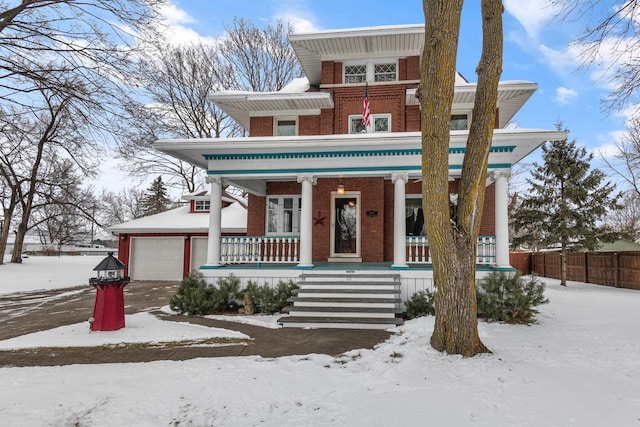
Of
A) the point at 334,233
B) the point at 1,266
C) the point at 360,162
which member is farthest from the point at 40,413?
the point at 1,266

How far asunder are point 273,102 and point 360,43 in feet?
11.2

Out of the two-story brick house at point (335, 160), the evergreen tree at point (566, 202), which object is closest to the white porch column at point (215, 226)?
the two-story brick house at point (335, 160)

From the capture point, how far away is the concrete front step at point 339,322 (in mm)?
7117

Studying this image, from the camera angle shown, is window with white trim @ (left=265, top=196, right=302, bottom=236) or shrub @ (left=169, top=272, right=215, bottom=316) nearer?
shrub @ (left=169, top=272, right=215, bottom=316)

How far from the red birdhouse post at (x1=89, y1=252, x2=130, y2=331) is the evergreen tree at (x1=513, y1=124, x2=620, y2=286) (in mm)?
15375

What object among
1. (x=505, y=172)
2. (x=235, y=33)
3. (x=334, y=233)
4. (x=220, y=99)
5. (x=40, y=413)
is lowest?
(x=40, y=413)

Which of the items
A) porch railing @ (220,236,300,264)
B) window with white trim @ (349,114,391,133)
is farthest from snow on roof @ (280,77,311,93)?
porch railing @ (220,236,300,264)

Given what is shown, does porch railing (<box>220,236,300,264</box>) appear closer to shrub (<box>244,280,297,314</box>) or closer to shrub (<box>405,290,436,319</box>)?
shrub (<box>244,280,297,314</box>)

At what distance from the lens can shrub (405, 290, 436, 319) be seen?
7797mm

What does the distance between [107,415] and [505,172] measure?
8.83 meters

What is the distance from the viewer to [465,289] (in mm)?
5031

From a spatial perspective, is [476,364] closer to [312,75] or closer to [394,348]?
[394,348]

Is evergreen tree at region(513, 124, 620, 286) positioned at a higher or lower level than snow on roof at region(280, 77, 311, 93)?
lower

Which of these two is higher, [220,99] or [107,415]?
[220,99]
